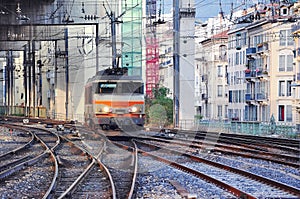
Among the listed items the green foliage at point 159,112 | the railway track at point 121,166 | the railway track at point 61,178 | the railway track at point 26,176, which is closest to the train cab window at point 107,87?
the railway track at point 121,166

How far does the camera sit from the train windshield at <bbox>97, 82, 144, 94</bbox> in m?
28.3

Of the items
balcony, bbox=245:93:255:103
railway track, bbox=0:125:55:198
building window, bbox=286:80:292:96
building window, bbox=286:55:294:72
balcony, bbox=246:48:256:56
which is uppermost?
balcony, bbox=246:48:256:56

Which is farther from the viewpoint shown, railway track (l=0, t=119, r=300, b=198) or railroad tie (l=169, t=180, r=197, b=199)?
railway track (l=0, t=119, r=300, b=198)

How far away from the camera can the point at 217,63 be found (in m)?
83.4

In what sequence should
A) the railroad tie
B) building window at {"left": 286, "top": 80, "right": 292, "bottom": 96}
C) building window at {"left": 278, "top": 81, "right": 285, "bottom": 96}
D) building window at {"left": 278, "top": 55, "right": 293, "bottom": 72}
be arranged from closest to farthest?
the railroad tie, building window at {"left": 286, "top": 80, "right": 292, "bottom": 96}, building window at {"left": 278, "top": 55, "right": 293, "bottom": 72}, building window at {"left": 278, "top": 81, "right": 285, "bottom": 96}

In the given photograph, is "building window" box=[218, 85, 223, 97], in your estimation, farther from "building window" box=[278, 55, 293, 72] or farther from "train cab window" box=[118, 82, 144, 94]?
"train cab window" box=[118, 82, 144, 94]

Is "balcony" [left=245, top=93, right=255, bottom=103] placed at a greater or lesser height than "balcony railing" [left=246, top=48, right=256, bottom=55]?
lesser

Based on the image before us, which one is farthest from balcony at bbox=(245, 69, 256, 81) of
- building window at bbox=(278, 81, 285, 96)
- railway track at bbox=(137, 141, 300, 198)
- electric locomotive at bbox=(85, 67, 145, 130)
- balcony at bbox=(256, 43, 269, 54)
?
railway track at bbox=(137, 141, 300, 198)

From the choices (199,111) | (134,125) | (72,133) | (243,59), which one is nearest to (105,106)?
(134,125)

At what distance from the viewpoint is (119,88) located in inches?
1120

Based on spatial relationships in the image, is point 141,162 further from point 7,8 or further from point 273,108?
point 273,108

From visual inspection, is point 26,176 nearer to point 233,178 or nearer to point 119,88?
point 233,178

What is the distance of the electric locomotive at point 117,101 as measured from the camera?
2806cm

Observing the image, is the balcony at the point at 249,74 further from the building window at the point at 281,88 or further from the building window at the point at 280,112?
the building window at the point at 280,112
